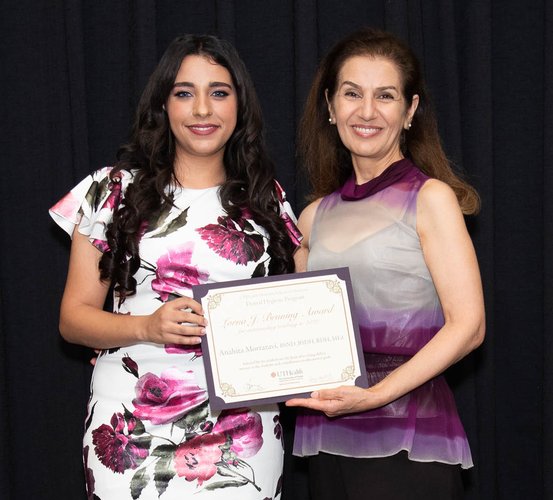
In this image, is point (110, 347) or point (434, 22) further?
point (434, 22)

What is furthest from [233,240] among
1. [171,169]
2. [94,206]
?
[94,206]

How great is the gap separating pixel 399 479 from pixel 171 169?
104cm

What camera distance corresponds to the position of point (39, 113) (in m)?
2.71

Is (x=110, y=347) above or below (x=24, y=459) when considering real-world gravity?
above

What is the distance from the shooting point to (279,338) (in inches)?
75.1

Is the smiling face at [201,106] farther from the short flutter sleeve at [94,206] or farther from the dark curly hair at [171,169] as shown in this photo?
the short flutter sleeve at [94,206]

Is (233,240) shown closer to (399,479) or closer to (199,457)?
(199,457)

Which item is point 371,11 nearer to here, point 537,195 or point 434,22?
point 434,22

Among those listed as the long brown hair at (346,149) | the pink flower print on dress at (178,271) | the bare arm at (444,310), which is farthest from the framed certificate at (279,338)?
the long brown hair at (346,149)

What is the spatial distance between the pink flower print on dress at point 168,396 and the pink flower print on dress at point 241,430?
0.08m

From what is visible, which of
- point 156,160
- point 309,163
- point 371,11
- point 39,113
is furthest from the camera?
point 371,11

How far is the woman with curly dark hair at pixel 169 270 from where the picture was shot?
204cm

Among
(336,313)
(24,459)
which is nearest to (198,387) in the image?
(336,313)

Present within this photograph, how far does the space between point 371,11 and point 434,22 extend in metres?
0.24
